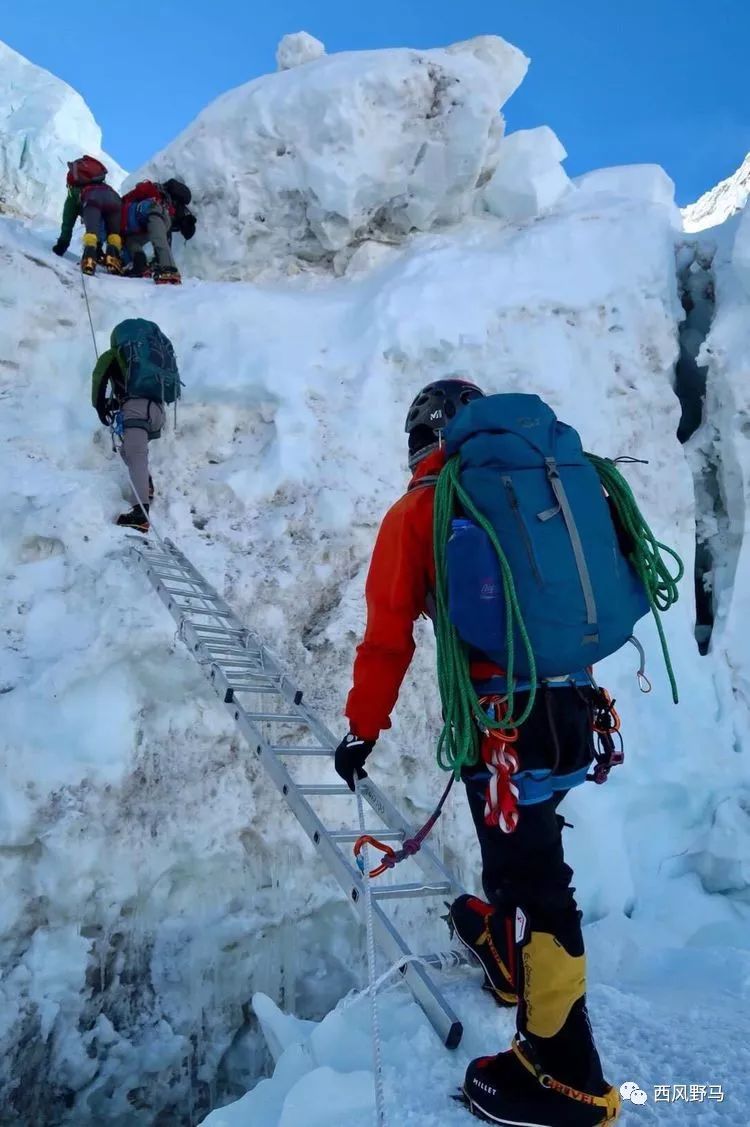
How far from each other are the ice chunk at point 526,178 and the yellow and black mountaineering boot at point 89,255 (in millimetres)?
4304

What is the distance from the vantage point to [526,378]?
645cm

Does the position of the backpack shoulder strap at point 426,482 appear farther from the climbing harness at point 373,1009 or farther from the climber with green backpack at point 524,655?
the climbing harness at point 373,1009

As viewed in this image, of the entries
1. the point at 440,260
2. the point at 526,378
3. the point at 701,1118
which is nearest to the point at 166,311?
the point at 440,260

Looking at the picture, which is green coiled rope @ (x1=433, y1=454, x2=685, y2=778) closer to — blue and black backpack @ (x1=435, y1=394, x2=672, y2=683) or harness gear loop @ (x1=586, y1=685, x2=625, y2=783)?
blue and black backpack @ (x1=435, y1=394, x2=672, y2=683)

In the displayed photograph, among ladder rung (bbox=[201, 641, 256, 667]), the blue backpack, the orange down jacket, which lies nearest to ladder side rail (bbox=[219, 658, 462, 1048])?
the orange down jacket

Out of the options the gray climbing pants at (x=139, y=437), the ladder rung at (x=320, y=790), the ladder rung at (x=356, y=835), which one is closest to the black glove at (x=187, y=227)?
the gray climbing pants at (x=139, y=437)

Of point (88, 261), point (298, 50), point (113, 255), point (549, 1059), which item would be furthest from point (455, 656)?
point (298, 50)

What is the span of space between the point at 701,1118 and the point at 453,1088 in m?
0.66

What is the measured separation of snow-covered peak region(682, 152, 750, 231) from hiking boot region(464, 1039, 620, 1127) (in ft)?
55.8

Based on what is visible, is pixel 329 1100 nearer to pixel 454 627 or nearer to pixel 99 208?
pixel 454 627

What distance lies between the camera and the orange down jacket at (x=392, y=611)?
90.1 inches

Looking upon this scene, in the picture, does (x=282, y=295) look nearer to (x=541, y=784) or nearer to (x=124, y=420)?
(x=124, y=420)

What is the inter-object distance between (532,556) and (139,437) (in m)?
3.64

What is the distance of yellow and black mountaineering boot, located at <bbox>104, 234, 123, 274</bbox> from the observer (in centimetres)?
747
